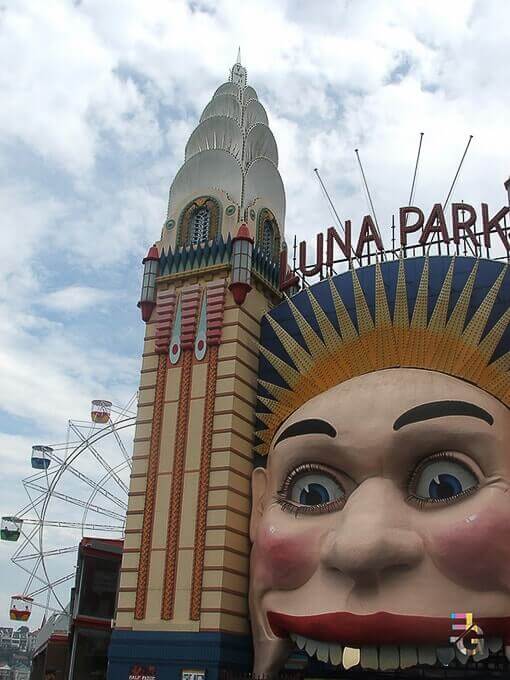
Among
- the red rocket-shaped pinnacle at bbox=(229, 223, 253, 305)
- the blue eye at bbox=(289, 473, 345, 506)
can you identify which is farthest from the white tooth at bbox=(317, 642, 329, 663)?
the red rocket-shaped pinnacle at bbox=(229, 223, 253, 305)

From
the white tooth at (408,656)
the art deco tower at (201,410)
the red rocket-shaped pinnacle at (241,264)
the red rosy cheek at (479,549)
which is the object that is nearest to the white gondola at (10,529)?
the art deco tower at (201,410)

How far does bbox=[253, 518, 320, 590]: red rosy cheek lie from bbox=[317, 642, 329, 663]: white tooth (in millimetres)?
1298

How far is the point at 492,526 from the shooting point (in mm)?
15367

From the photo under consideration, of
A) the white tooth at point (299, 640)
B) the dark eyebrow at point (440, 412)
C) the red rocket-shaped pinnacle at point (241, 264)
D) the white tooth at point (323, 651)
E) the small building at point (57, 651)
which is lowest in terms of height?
the white tooth at point (323, 651)

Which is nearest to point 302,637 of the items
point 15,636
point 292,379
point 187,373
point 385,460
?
point 385,460

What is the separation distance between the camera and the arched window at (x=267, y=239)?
2366cm

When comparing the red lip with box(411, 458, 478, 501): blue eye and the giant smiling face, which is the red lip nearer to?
the giant smiling face

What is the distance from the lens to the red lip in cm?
1547

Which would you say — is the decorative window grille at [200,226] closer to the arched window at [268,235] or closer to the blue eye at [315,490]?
the arched window at [268,235]

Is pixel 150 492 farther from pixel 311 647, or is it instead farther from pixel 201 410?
pixel 311 647

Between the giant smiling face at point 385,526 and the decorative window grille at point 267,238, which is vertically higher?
the decorative window grille at point 267,238

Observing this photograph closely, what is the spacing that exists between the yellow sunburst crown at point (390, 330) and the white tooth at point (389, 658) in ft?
18.6

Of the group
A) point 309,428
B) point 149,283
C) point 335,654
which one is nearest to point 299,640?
point 335,654

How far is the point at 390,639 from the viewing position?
52.1ft
